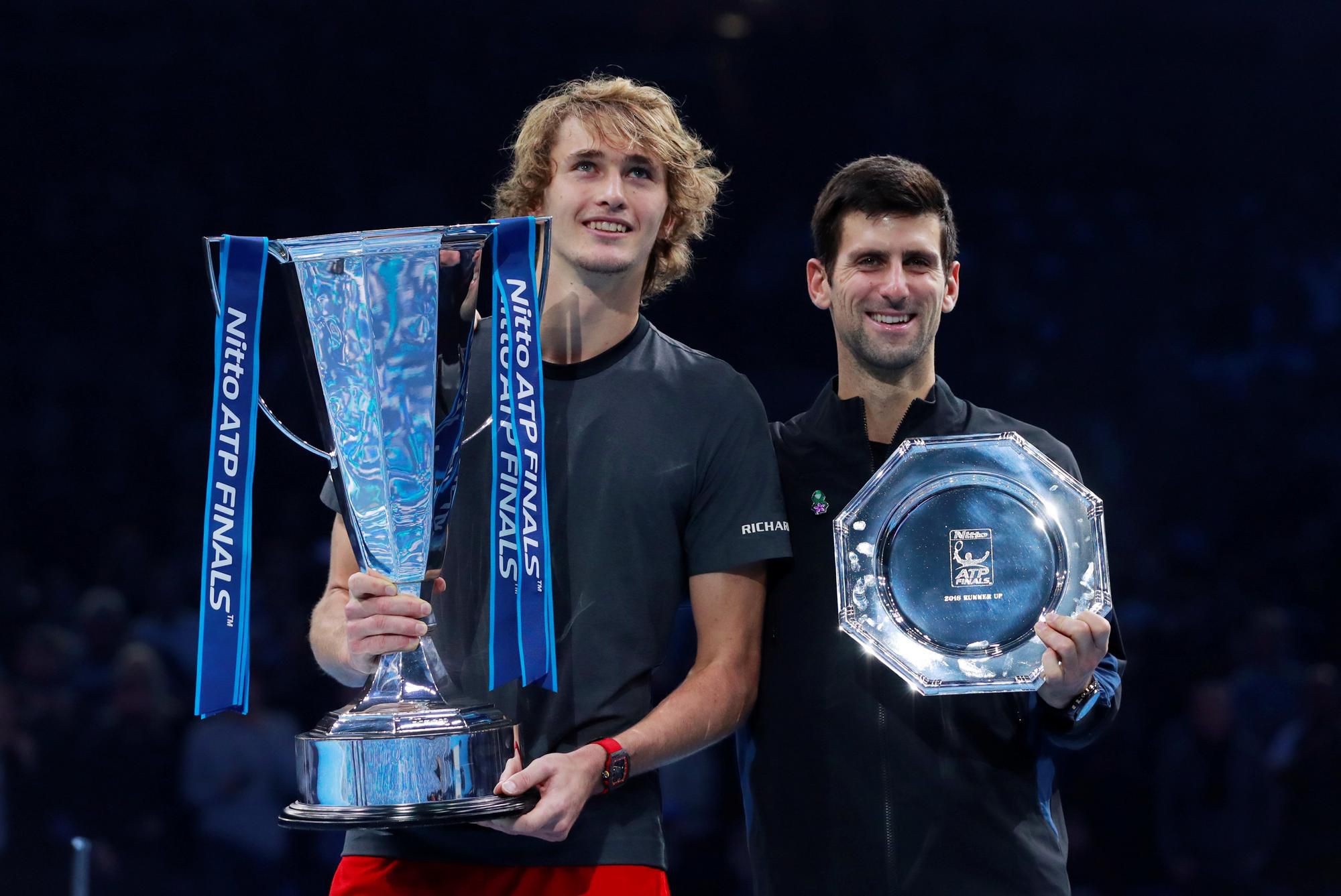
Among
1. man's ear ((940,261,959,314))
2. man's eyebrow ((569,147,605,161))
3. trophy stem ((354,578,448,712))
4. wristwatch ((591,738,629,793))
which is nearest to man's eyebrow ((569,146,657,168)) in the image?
man's eyebrow ((569,147,605,161))

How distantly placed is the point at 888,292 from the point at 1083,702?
1.97 feet

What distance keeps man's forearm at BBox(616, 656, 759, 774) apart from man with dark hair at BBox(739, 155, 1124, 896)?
0.35 ft

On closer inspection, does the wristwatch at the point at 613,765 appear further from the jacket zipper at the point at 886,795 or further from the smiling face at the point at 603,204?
the smiling face at the point at 603,204

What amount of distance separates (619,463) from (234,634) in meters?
0.51

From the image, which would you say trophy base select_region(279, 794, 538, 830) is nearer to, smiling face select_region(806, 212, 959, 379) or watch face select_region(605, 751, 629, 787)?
watch face select_region(605, 751, 629, 787)

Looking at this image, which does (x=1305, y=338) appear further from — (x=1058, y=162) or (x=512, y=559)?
(x=512, y=559)

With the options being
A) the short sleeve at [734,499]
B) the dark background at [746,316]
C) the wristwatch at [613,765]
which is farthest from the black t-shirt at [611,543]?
the dark background at [746,316]

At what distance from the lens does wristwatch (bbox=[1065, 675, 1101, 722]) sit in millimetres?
1655

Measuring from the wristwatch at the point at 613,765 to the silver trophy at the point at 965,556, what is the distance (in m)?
0.33

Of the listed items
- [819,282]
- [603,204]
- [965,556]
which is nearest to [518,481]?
[603,204]

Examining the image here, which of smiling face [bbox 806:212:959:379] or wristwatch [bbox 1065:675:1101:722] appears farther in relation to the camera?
smiling face [bbox 806:212:959:379]

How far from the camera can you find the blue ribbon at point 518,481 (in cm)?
147

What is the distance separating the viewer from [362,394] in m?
1.42

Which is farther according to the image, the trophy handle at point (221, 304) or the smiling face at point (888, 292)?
the smiling face at point (888, 292)
